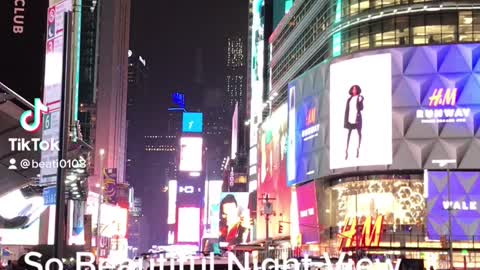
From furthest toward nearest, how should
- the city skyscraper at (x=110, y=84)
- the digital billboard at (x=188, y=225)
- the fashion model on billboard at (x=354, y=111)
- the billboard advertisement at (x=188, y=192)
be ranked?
the billboard advertisement at (x=188, y=192), the digital billboard at (x=188, y=225), the city skyscraper at (x=110, y=84), the fashion model on billboard at (x=354, y=111)

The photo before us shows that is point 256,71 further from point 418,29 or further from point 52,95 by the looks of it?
point 52,95

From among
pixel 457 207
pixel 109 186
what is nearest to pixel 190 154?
pixel 109 186

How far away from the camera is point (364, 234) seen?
66.9 m

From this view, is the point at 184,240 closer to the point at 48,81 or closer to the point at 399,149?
the point at 399,149

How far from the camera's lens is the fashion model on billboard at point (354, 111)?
67.8 metres

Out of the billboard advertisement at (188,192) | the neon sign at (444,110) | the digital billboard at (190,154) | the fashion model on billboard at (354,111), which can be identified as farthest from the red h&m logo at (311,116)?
the billboard advertisement at (188,192)

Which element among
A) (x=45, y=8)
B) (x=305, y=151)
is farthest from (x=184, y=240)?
(x=45, y=8)

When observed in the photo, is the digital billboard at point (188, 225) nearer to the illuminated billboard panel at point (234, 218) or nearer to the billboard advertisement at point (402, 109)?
the illuminated billboard panel at point (234, 218)

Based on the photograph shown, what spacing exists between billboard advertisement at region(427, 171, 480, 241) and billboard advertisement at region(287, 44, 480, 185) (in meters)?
1.36

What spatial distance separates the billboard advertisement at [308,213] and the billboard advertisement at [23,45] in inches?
2181

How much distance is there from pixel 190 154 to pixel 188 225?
72.2 ft

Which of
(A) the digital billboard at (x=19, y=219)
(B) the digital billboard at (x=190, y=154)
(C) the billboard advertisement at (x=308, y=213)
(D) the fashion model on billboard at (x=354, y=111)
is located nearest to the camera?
(A) the digital billboard at (x=19, y=219)

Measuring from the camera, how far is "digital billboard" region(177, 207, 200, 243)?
15362 centimetres

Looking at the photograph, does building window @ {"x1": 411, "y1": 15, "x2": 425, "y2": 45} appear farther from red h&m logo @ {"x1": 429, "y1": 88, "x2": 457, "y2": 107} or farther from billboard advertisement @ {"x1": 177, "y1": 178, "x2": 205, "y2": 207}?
billboard advertisement @ {"x1": 177, "y1": 178, "x2": 205, "y2": 207}
